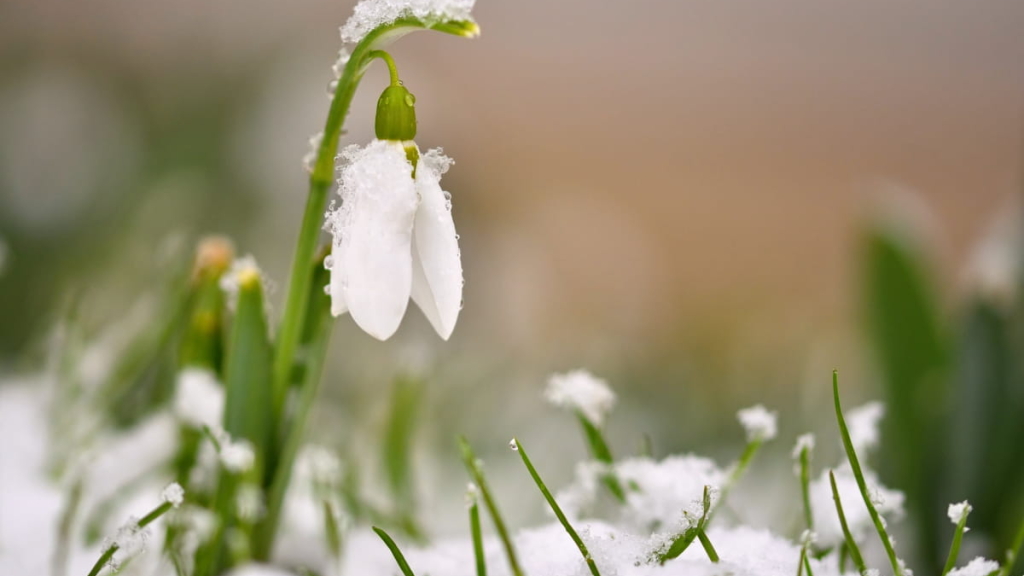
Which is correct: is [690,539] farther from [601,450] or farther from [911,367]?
[911,367]

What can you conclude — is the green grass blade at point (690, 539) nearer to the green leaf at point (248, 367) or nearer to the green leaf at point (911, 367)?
the green leaf at point (248, 367)

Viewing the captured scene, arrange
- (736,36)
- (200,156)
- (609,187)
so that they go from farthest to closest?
1. (736,36)
2. (609,187)
3. (200,156)

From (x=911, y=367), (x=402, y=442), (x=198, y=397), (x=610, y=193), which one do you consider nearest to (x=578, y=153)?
(x=610, y=193)

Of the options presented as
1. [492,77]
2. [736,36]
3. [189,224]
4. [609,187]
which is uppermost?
[736,36]

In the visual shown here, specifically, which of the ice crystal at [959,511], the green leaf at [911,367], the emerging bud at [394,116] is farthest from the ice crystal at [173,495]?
the green leaf at [911,367]

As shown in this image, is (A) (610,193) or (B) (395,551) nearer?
(B) (395,551)

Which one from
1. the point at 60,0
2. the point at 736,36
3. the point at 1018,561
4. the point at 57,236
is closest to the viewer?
the point at 1018,561

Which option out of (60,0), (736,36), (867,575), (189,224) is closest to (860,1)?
(736,36)

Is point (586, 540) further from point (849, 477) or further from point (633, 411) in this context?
point (633, 411)
